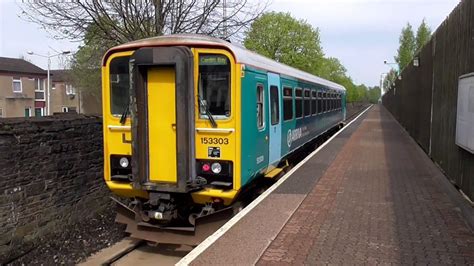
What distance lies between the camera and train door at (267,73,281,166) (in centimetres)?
761

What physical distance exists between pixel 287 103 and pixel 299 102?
65.0 inches

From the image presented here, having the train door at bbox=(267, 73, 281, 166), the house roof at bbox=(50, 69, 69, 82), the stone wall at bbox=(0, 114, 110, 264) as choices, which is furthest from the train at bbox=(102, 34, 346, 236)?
the house roof at bbox=(50, 69, 69, 82)

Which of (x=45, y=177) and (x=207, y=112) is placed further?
(x=45, y=177)

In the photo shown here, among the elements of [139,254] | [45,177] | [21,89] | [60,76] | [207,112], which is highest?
[60,76]

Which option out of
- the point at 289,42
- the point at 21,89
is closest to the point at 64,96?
the point at 21,89

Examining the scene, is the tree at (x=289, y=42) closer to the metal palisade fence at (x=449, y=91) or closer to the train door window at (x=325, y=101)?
the train door window at (x=325, y=101)

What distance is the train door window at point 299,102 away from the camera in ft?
33.8

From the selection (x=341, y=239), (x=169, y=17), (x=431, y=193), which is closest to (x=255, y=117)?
(x=341, y=239)

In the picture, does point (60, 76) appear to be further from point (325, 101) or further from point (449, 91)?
point (449, 91)

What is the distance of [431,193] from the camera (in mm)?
7387

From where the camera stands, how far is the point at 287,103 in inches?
360

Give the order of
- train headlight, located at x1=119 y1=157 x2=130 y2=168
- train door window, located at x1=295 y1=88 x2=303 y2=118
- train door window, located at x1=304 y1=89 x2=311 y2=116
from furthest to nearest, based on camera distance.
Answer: train door window, located at x1=304 y1=89 x2=311 y2=116, train door window, located at x1=295 y1=88 x2=303 y2=118, train headlight, located at x1=119 y1=157 x2=130 y2=168

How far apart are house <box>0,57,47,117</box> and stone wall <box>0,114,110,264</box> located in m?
35.9

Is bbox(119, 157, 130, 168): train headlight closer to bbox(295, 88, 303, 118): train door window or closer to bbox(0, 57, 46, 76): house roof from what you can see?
bbox(295, 88, 303, 118): train door window
